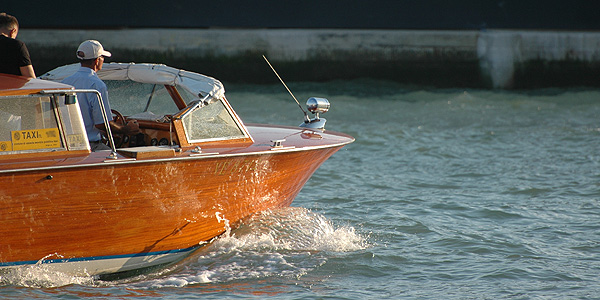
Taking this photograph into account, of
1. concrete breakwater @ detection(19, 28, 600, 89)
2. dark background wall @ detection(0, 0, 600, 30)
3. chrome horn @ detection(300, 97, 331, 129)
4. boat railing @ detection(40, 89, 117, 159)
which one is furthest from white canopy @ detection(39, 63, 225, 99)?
dark background wall @ detection(0, 0, 600, 30)

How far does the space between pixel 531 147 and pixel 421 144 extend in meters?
1.69

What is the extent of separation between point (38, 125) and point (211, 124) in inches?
53.5

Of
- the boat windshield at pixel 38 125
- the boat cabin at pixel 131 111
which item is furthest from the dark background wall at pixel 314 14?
the boat windshield at pixel 38 125

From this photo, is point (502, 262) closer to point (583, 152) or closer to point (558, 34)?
point (583, 152)

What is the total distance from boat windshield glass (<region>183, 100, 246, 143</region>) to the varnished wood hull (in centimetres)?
31

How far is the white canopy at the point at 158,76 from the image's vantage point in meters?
5.79

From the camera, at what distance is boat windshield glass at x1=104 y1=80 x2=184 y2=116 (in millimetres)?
6281

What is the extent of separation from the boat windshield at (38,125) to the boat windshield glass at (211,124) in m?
0.87

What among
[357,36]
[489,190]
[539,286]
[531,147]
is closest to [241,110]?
[357,36]

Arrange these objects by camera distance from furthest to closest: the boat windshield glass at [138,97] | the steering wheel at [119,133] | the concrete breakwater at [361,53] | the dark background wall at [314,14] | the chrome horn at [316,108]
Result: the dark background wall at [314,14]
the concrete breakwater at [361,53]
the chrome horn at [316,108]
the boat windshield glass at [138,97]
the steering wheel at [119,133]

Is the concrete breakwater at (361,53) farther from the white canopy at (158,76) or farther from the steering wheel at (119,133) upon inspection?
the steering wheel at (119,133)

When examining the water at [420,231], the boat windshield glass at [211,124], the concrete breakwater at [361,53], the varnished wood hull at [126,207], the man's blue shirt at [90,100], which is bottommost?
the water at [420,231]

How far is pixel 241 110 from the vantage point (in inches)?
603

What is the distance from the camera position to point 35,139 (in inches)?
194
